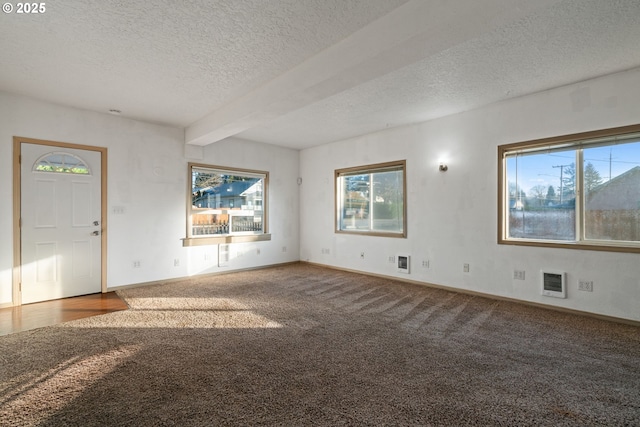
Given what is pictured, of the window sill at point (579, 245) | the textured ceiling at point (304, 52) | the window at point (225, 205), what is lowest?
the window sill at point (579, 245)

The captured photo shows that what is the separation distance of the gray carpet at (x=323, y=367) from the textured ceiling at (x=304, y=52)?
2.51m

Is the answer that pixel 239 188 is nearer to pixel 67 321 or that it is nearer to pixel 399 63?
pixel 67 321

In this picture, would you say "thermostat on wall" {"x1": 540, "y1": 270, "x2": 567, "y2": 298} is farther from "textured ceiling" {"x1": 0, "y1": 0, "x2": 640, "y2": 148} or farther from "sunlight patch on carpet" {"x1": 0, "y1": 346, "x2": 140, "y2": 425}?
"sunlight patch on carpet" {"x1": 0, "y1": 346, "x2": 140, "y2": 425}

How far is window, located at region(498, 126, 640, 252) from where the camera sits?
340cm

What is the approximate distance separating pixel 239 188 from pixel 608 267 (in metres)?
5.91

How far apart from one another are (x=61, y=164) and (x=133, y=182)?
92 centimetres

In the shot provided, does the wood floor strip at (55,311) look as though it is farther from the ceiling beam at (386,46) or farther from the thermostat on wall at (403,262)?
the thermostat on wall at (403,262)

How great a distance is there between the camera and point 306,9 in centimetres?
232

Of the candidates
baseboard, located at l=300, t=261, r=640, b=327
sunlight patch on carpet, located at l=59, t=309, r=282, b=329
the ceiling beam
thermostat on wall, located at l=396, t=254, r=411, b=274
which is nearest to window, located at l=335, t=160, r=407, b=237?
thermostat on wall, located at l=396, t=254, r=411, b=274

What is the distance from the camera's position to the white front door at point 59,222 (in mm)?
4086

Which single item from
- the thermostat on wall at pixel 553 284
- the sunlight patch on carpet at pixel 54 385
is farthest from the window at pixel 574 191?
the sunlight patch on carpet at pixel 54 385

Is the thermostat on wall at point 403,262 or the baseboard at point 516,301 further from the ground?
the thermostat on wall at point 403,262

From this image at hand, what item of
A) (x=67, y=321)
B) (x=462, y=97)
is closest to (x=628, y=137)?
(x=462, y=97)

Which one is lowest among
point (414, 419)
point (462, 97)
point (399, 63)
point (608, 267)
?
point (414, 419)
